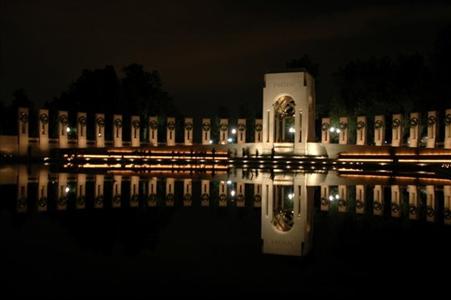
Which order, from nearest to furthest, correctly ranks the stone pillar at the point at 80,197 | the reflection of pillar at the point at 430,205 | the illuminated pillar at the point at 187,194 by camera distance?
1. the reflection of pillar at the point at 430,205
2. the stone pillar at the point at 80,197
3. the illuminated pillar at the point at 187,194

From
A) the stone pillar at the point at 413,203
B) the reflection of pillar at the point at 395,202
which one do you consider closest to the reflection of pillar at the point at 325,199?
the reflection of pillar at the point at 395,202

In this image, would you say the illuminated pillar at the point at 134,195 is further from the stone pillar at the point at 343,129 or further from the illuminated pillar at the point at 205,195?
the stone pillar at the point at 343,129

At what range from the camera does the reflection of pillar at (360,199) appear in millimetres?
11406

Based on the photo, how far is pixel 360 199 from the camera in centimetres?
1373

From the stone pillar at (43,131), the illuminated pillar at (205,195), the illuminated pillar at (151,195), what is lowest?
the illuminated pillar at (205,195)

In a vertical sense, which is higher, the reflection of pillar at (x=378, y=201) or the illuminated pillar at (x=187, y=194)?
the reflection of pillar at (x=378, y=201)

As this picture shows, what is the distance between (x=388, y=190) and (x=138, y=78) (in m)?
47.8

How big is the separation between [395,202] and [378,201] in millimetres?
428

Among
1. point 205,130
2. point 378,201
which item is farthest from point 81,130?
point 378,201

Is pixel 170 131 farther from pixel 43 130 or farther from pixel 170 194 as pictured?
pixel 170 194

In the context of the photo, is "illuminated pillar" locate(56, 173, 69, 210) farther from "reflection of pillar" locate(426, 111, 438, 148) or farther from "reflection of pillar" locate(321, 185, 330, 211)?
"reflection of pillar" locate(426, 111, 438, 148)

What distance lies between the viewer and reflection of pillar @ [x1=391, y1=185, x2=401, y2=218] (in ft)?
A: 35.7

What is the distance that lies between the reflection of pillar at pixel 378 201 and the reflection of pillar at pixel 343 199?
0.68m

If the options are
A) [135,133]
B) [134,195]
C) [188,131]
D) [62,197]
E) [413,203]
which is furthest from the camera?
[188,131]
